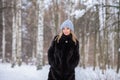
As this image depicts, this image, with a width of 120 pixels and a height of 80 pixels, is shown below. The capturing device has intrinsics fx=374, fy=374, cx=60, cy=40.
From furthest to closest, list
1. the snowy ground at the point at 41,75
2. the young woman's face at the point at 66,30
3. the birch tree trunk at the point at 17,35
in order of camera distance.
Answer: the birch tree trunk at the point at 17,35 < the snowy ground at the point at 41,75 < the young woman's face at the point at 66,30

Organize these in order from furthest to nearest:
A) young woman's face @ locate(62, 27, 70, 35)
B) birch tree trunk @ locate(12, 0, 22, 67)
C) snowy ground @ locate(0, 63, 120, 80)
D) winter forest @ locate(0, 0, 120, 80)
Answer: birch tree trunk @ locate(12, 0, 22, 67) → winter forest @ locate(0, 0, 120, 80) → snowy ground @ locate(0, 63, 120, 80) → young woman's face @ locate(62, 27, 70, 35)

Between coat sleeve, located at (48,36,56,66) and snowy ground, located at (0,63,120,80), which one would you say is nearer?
coat sleeve, located at (48,36,56,66)

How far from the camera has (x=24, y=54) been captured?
52.9 m

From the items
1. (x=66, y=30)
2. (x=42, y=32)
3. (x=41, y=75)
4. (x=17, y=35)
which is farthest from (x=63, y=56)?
(x=17, y=35)

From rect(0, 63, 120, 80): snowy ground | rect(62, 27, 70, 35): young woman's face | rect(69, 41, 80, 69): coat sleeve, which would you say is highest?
rect(62, 27, 70, 35): young woman's face

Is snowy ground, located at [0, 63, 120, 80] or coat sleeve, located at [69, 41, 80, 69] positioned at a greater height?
coat sleeve, located at [69, 41, 80, 69]

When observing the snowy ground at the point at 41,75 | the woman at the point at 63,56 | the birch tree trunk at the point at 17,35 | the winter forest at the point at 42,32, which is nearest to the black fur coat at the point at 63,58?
the woman at the point at 63,56

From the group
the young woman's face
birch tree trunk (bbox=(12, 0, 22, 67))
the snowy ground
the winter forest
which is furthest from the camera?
birch tree trunk (bbox=(12, 0, 22, 67))

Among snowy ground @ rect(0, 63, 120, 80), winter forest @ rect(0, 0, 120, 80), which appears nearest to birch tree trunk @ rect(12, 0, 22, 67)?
winter forest @ rect(0, 0, 120, 80)

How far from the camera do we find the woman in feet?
21.2

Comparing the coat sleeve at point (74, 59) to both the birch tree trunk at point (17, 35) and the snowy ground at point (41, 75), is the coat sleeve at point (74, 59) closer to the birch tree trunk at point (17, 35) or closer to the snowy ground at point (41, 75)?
the snowy ground at point (41, 75)

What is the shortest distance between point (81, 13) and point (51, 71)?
9.61 metres

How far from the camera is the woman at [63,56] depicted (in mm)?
6453

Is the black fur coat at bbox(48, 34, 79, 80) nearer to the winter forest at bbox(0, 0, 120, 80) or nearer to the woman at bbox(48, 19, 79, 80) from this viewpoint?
the woman at bbox(48, 19, 79, 80)
